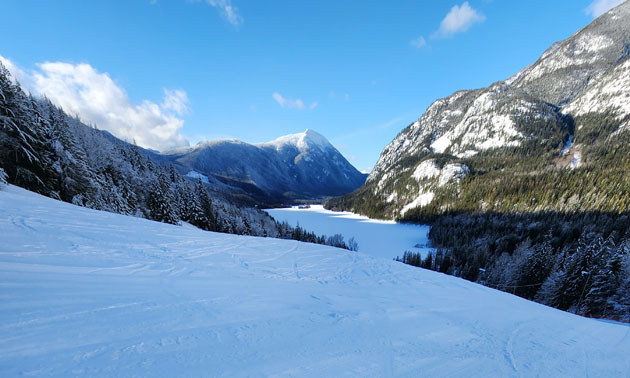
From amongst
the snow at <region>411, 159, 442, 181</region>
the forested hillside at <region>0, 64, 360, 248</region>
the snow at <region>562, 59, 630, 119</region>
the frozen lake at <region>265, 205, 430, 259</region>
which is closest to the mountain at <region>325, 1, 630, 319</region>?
the snow at <region>562, 59, 630, 119</region>

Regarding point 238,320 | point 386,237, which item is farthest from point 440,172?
point 238,320

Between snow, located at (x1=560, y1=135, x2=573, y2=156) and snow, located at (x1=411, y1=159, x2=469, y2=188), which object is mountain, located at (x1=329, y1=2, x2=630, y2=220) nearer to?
snow, located at (x1=560, y1=135, x2=573, y2=156)

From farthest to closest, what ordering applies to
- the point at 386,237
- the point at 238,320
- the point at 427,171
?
the point at 427,171
the point at 386,237
the point at 238,320

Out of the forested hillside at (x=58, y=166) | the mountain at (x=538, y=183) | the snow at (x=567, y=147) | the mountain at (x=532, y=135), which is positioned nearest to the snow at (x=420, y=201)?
the mountain at (x=532, y=135)

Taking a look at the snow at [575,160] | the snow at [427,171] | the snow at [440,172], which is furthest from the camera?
the snow at [427,171]

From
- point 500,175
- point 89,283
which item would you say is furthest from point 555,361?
point 500,175

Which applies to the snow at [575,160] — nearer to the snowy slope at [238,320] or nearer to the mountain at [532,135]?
the mountain at [532,135]

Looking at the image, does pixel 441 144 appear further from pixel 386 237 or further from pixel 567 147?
pixel 386 237
